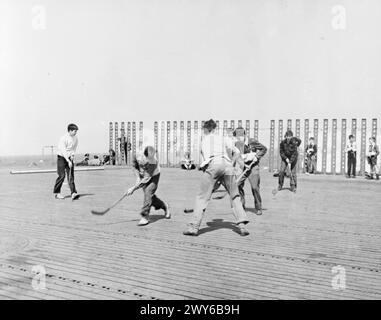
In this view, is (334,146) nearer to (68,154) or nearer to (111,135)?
(111,135)

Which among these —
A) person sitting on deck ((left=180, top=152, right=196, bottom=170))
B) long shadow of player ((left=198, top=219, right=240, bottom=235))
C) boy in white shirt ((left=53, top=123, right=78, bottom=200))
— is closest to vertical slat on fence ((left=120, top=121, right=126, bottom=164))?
person sitting on deck ((left=180, top=152, right=196, bottom=170))

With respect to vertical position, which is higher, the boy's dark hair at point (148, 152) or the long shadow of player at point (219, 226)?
the boy's dark hair at point (148, 152)

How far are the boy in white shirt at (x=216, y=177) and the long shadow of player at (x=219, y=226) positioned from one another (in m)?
0.32

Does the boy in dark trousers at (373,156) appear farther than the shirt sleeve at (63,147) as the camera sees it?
Yes

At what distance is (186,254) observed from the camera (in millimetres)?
5859

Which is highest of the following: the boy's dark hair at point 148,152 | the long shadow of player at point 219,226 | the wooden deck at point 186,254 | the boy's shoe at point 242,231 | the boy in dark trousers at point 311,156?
the boy's dark hair at point 148,152

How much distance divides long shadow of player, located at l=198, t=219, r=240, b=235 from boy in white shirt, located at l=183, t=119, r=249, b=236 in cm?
32

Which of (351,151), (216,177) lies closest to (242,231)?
(216,177)

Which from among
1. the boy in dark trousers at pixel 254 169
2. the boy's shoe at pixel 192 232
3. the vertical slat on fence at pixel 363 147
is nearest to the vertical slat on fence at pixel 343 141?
the vertical slat on fence at pixel 363 147

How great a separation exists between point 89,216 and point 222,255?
390 centimetres

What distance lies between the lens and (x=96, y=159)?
31453 mm

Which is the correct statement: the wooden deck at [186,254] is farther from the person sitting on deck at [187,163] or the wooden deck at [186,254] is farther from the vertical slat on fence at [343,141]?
the person sitting on deck at [187,163]

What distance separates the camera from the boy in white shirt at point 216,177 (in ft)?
23.4
